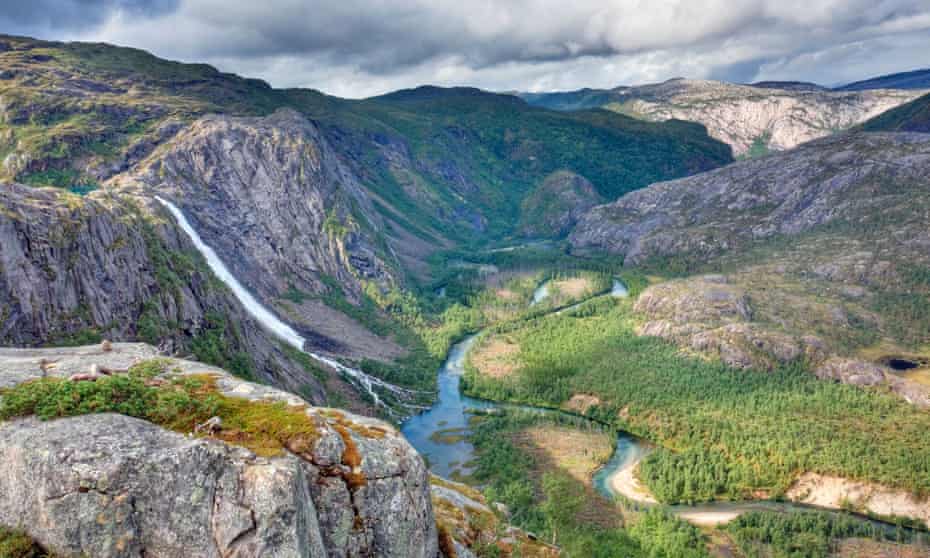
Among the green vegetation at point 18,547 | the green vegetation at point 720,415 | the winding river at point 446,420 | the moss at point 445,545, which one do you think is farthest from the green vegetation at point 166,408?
the green vegetation at point 720,415

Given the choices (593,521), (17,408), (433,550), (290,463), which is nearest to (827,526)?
(593,521)

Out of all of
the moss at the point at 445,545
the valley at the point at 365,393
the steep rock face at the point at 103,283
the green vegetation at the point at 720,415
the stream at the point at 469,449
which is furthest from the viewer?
the green vegetation at the point at 720,415

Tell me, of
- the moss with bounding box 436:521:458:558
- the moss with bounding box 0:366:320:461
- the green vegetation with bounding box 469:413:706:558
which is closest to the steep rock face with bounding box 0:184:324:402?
the green vegetation with bounding box 469:413:706:558

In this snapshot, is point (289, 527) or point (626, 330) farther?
point (626, 330)

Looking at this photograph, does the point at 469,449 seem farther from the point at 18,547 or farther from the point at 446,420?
the point at 18,547

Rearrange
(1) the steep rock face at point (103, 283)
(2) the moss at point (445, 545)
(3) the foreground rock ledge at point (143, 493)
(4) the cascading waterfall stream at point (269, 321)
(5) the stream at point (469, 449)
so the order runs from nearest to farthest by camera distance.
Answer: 1. (3) the foreground rock ledge at point (143, 493)
2. (2) the moss at point (445, 545)
3. (1) the steep rock face at point (103, 283)
4. (5) the stream at point (469, 449)
5. (4) the cascading waterfall stream at point (269, 321)

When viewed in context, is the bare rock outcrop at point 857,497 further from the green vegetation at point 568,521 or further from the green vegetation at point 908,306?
the green vegetation at point 908,306

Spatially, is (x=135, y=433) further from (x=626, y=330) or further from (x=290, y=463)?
(x=626, y=330)
